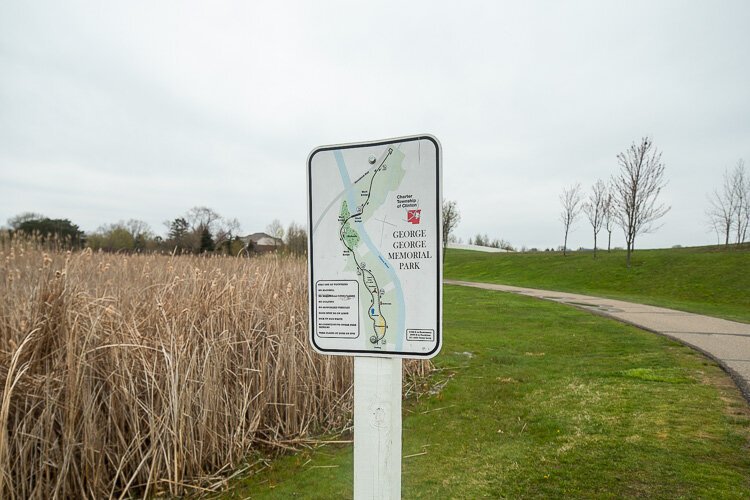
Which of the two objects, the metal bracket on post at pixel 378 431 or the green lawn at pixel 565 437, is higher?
the metal bracket on post at pixel 378 431

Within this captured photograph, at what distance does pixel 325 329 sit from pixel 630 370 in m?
5.47

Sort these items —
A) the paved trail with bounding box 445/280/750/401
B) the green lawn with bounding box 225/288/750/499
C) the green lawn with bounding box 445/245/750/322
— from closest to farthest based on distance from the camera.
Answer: the green lawn with bounding box 225/288/750/499
the paved trail with bounding box 445/280/750/401
the green lawn with bounding box 445/245/750/322

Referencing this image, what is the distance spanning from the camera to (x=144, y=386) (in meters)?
3.84

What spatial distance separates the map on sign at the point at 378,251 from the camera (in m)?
1.63

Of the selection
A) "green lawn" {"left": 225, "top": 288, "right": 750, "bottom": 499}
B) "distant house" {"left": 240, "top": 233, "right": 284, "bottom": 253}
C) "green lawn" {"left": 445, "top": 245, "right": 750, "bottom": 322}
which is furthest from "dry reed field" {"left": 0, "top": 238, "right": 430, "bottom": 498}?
"green lawn" {"left": 445, "top": 245, "right": 750, "bottom": 322}

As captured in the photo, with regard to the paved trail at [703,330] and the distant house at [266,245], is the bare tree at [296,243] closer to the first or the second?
the distant house at [266,245]

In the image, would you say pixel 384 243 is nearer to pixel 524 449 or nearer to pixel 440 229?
pixel 440 229

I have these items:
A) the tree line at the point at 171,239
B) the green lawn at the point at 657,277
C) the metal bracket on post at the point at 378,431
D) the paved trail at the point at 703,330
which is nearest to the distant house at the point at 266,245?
the tree line at the point at 171,239

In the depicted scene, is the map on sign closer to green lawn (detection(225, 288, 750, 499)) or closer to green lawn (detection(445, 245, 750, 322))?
green lawn (detection(225, 288, 750, 499))

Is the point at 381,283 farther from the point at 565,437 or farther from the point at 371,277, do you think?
the point at 565,437

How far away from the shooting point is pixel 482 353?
25.3 ft

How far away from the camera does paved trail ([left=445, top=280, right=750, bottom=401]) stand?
20.3ft

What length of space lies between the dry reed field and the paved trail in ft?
15.3

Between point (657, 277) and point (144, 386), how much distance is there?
1070 inches
